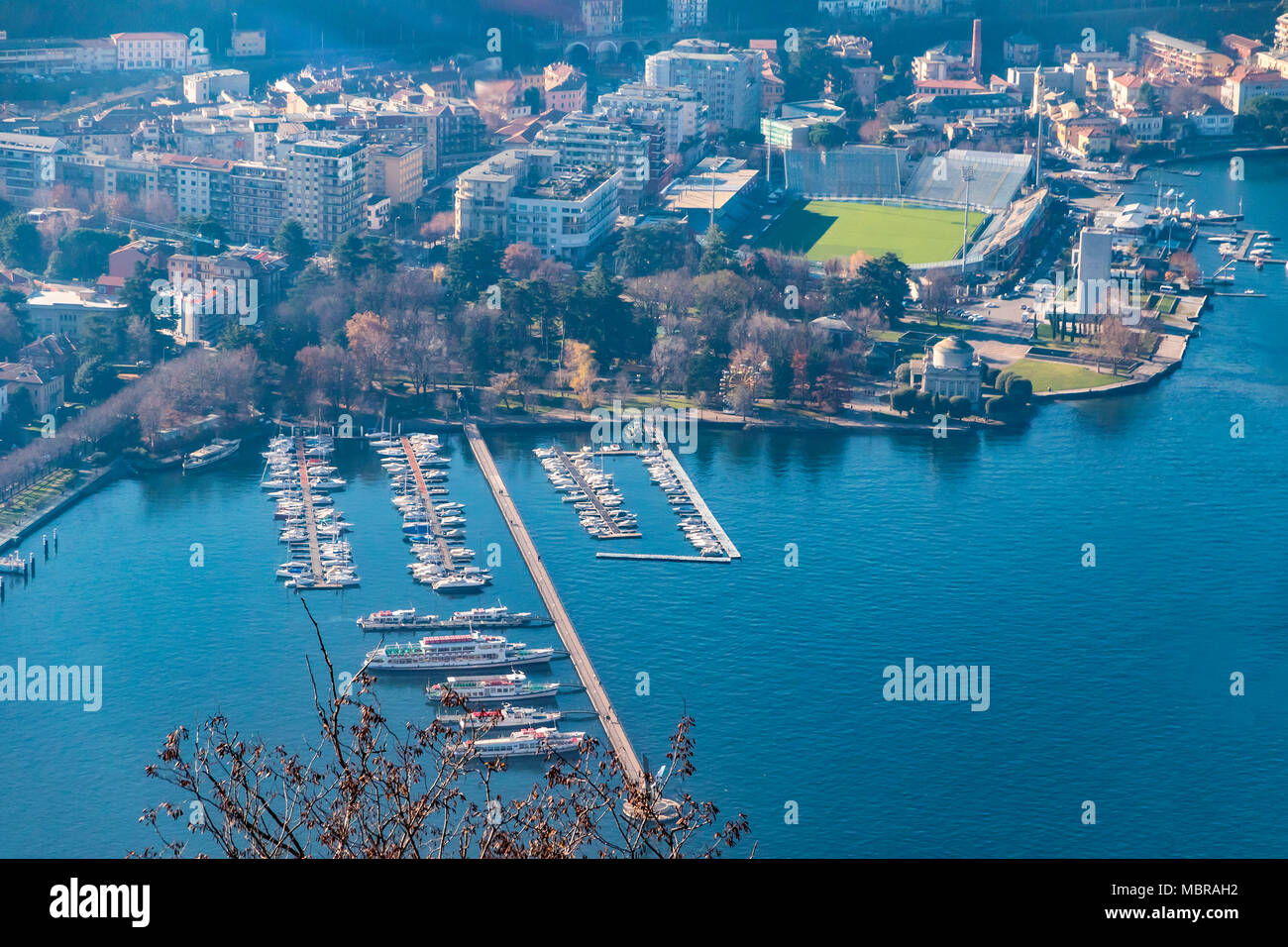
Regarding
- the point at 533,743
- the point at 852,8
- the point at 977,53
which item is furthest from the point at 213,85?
the point at 533,743

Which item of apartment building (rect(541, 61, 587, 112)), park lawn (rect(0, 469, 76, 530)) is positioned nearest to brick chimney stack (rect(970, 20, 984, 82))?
apartment building (rect(541, 61, 587, 112))

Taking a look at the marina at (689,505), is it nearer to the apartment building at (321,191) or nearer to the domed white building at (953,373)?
the domed white building at (953,373)

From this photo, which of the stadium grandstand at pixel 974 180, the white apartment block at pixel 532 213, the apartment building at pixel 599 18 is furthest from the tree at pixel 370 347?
the apartment building at pixel 599 18

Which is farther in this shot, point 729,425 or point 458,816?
point 729,425

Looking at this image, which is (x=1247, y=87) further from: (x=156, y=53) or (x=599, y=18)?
(x=156, y=53)

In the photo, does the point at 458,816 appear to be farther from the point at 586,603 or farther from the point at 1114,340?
the point at 1114,340

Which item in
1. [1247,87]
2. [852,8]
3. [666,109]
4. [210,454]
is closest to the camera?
[210,454]
